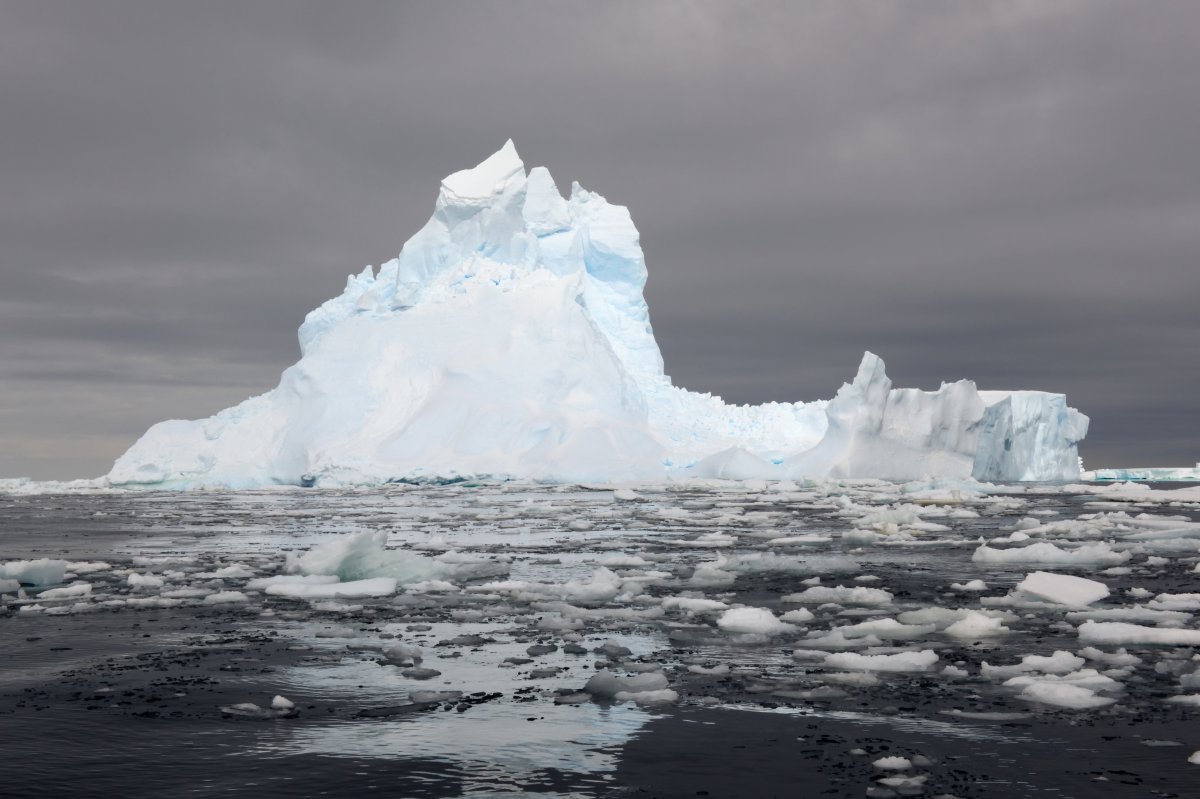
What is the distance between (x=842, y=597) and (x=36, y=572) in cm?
874

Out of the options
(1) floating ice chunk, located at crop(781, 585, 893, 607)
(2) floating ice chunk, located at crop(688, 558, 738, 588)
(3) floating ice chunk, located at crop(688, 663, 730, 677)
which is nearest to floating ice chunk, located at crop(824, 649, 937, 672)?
(3) floating ice chunk, located at crop(688, 663, 730, 677)

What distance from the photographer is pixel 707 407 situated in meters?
62.3

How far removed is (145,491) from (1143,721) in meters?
52.4

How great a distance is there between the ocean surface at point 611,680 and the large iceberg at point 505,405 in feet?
105

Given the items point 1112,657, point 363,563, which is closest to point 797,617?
point 1112,657

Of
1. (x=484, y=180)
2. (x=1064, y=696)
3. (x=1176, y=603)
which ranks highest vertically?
(x=484, y=180)

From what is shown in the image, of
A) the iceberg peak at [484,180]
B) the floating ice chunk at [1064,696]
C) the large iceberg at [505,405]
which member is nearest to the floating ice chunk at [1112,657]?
the floating ice chunk at [1064,696]

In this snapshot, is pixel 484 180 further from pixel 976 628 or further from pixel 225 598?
pixel 976 628

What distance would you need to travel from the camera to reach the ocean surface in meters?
4.60

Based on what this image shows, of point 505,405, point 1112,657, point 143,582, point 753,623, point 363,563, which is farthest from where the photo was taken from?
point 505,405

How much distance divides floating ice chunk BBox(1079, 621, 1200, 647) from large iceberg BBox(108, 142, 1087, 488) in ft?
121

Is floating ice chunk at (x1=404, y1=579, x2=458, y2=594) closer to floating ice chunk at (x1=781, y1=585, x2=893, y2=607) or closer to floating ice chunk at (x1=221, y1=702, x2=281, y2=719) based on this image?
floating ice chunk at (x1=781, y1=585, x2=893, y2=607)

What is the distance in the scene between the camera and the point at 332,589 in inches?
424

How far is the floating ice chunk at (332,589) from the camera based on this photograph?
35.1ft
